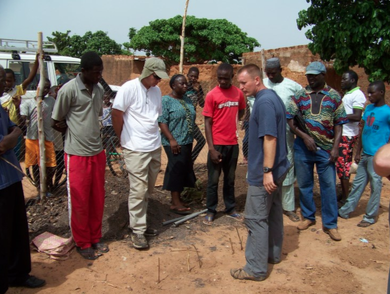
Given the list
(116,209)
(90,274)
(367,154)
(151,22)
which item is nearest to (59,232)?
(116,209)

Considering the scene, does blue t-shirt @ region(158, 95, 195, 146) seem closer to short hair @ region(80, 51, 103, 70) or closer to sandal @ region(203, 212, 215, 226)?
sandal @ region(203, 212, 215, 226)

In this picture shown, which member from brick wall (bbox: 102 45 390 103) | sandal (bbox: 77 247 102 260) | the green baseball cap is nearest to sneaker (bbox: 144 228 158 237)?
sandal (bbox: 77 247 102 260)

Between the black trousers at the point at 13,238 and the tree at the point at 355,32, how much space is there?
7009 mm

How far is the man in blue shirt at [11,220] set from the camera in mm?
2814

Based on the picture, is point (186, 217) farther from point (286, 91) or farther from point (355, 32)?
point (355, 32)

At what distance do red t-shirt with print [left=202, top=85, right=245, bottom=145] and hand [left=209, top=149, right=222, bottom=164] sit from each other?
0.49 feet

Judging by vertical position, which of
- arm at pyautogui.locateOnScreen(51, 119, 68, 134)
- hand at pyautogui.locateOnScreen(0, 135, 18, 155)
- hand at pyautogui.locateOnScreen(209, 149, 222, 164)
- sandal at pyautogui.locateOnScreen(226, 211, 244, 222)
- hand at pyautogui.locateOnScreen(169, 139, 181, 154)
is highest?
arm at pyautogui.locateOnScreen(51, 119, 68, 134)

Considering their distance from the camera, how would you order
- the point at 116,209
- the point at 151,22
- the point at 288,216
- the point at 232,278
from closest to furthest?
the point at 232,278
the point at 116,209
the point at 288,216
the point at 151,22

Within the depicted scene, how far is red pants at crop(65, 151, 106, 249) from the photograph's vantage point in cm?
344

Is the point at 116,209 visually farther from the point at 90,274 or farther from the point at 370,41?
the point at 370,41

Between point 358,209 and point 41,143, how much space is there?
15.2 feet

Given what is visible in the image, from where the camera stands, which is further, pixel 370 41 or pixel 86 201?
pixel 370 41

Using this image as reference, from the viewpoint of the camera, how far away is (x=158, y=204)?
495cm

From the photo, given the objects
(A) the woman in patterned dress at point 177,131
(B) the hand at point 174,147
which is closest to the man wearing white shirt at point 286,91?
(A) the woman in patterned dress at point 177,131
